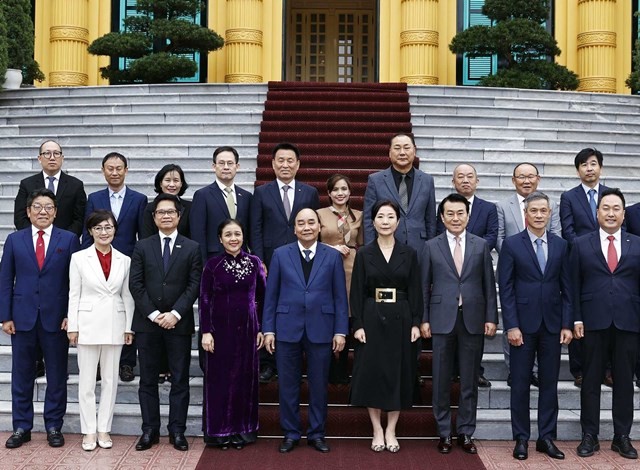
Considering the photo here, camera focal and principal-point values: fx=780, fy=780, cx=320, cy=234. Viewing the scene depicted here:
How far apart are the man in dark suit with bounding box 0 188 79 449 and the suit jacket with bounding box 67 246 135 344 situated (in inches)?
6.4

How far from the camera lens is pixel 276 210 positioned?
6.09 meters

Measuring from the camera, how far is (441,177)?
9391 millimetres

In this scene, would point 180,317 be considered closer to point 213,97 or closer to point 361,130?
point 361,130

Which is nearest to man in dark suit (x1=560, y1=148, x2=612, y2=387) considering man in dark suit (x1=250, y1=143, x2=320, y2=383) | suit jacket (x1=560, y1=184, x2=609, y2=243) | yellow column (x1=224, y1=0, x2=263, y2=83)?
suit jacket (x1=560, y1=184, x2=609, y2=243)

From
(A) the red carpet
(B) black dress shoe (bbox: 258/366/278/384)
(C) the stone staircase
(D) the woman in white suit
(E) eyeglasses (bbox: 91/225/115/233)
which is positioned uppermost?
(C) the stone staircase

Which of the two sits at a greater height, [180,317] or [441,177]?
[441,177]

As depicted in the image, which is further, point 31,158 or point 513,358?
point 31,158

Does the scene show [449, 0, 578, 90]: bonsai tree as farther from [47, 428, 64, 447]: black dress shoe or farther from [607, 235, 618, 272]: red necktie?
[47, 428, 64, 447]: black dress shoe

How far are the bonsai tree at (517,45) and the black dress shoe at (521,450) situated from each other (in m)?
9.06

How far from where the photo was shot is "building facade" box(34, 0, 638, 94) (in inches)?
600

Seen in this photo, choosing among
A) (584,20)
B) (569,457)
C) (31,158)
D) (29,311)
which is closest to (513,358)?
(569,457)

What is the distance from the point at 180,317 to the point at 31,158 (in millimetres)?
5606

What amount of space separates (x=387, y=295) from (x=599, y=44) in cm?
1184

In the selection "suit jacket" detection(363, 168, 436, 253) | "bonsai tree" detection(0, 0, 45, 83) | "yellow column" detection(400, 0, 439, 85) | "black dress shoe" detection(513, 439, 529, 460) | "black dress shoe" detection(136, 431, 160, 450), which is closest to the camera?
"black dress shoe" detection(513, 439, 529, 460)
